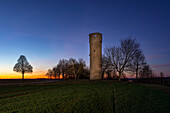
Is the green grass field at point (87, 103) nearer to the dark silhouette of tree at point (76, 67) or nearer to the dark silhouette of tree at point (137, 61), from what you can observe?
the dark silhouette of tree at point (137, 61)

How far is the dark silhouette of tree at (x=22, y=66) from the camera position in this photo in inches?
1684

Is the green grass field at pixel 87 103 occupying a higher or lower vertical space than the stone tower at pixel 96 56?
lower

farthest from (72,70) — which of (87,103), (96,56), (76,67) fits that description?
(87,103)

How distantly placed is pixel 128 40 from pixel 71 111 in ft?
80.0

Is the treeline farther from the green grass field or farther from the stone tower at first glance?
the green grass field

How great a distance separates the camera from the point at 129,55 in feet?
79.3

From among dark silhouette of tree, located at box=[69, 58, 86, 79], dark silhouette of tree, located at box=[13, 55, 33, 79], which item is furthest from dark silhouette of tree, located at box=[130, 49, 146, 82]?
dark silhouette of tree, located at box=[13, 55, 33, 79]

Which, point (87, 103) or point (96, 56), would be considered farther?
point (96, 56)

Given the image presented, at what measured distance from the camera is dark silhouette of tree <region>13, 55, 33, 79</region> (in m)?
42.8

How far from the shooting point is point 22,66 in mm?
43438

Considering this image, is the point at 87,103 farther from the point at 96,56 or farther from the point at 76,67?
the point at 76,67

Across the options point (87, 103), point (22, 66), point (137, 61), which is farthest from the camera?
point (22, 66)

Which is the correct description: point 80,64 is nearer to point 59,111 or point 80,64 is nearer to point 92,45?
point 92,45

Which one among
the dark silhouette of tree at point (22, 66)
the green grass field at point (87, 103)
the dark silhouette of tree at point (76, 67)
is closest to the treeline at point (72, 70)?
the dark silhouette of tree at point (76, 67)
